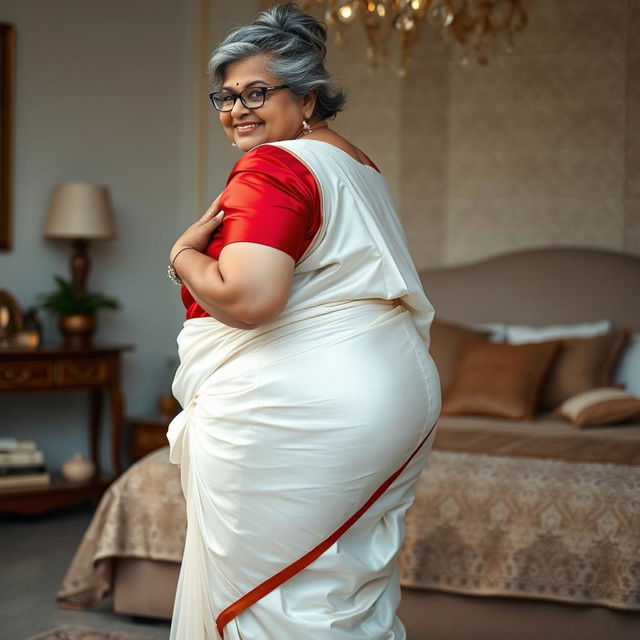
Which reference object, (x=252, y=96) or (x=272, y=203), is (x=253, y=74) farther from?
(x=272, y=203)

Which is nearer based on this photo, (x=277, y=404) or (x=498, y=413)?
(x=277, y=404)

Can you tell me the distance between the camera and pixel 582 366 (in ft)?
15.0

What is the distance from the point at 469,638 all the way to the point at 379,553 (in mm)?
1294

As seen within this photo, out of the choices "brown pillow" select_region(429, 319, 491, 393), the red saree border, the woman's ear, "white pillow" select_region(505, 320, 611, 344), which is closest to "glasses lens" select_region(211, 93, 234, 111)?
the woman's ear

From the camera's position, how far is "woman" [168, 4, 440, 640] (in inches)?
68.7

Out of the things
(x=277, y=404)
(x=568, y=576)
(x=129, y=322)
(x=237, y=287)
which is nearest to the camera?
(x=237, y=287)

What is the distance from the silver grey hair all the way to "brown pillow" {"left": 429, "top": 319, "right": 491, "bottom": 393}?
2974mm

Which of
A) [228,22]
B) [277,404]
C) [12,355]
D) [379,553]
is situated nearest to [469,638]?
[379,553]

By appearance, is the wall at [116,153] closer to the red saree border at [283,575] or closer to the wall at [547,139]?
the wall at [547,139]

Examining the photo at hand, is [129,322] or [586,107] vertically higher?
[586,107]

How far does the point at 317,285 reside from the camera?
179 centimetres

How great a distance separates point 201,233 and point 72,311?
12.1 ft

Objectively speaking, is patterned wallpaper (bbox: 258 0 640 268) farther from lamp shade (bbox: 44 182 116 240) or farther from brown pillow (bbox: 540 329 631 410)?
lamp shade (bbox: 44 182 116 240)

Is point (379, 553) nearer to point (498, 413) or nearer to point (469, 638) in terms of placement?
point (469, 638)
